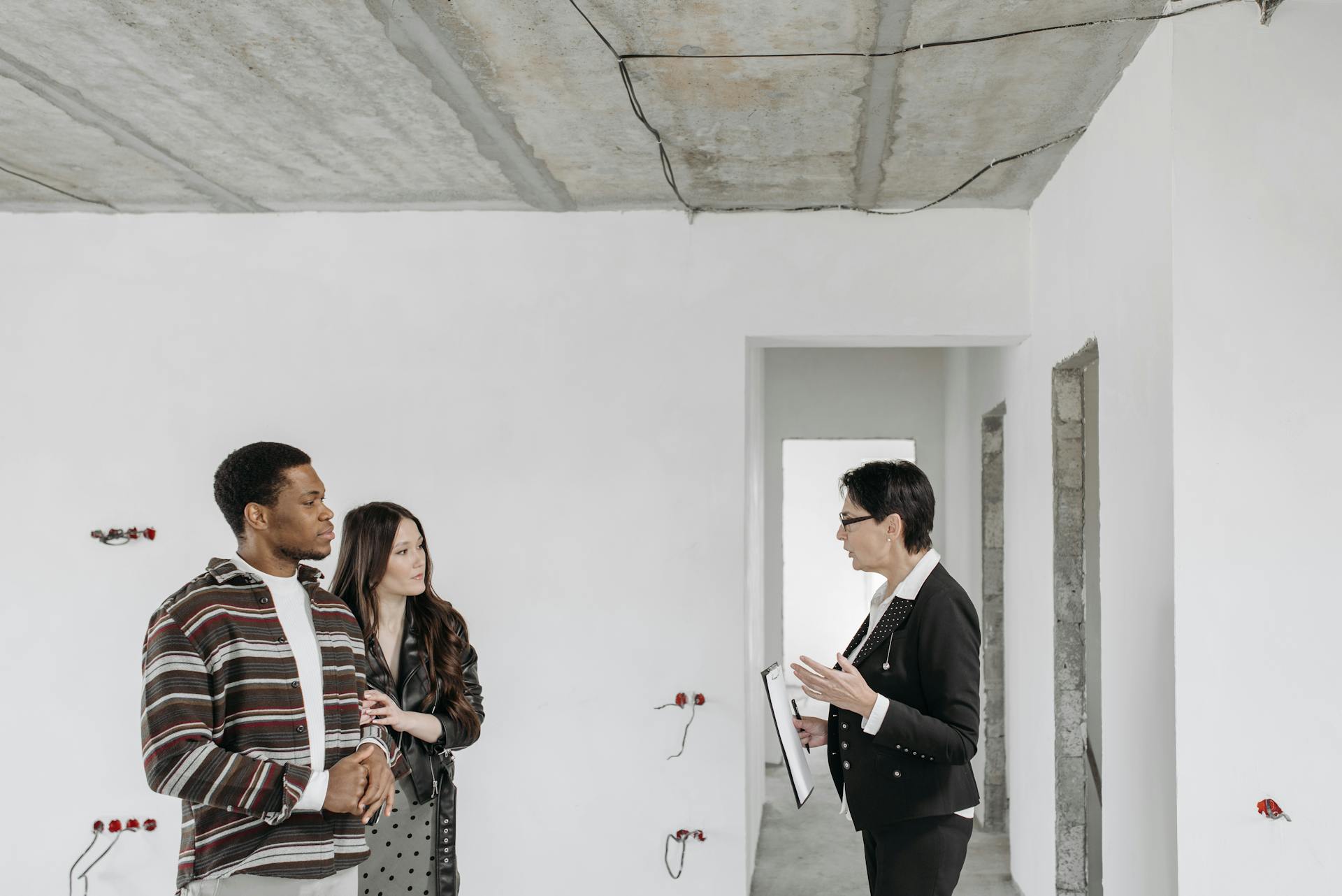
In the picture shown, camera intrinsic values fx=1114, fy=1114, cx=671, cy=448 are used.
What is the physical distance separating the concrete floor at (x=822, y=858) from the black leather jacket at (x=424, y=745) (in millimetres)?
2128

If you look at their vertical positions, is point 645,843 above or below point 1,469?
below

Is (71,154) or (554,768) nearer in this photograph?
(71,154)

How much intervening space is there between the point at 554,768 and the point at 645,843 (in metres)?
0.42

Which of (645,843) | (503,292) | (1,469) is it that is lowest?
(645,843)

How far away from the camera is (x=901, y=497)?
7.61 ft

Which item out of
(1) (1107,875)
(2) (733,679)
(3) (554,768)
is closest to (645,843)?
(3) (554,768)

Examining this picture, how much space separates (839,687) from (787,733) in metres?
0.26

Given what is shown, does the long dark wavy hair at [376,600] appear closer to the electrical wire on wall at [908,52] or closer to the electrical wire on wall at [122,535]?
the electrical wire on wall at [908,52]

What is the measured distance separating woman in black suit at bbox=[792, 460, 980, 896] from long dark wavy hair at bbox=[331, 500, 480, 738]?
0.87 m

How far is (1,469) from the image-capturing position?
414 cm

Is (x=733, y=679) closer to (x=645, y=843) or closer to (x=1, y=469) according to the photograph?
(x=645, y=843)

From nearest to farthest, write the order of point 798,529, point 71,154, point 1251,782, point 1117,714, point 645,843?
point 1251,782 → point 1117,714 → point 71,154 → point 645,843 → point 798,529

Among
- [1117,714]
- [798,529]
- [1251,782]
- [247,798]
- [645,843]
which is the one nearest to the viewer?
[247,798]

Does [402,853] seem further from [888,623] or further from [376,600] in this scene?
[888,623]
